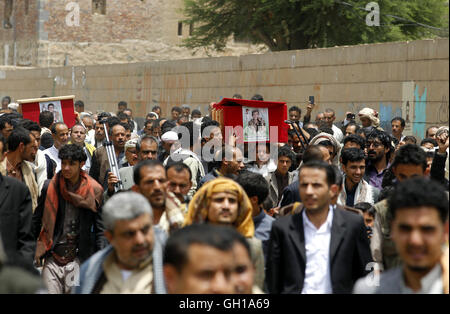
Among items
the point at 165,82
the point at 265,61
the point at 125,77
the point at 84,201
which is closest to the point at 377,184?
the point at 84,201

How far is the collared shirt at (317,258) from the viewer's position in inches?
207

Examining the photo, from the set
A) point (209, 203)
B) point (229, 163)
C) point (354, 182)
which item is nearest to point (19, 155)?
point (229, 163)

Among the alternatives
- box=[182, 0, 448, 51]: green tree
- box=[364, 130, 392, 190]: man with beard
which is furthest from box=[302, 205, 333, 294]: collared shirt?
box=[182, 0, 448, 51]: green tree

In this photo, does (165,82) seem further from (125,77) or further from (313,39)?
(313,39)

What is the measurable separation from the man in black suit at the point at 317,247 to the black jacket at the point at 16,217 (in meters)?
1.82

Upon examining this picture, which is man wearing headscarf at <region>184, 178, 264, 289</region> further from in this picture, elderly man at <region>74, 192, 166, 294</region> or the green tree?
the green tree

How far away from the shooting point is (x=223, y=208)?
533 cm

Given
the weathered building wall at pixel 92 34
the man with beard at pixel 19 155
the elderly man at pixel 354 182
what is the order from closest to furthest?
the man with beard at pixel 19 155 < the elderly man at pixel 354 182 < the weathered building wall at pixel 92 34

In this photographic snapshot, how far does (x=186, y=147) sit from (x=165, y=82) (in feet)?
43.7

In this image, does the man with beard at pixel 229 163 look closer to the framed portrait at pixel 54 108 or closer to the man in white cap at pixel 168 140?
the man in white cap at pixel 168 140

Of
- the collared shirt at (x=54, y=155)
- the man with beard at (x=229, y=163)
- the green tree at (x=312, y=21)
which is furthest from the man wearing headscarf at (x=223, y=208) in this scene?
the green tree at (x=312, y=21)

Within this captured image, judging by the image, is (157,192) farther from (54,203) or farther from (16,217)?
(54,203)

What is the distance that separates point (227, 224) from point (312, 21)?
78.0ft

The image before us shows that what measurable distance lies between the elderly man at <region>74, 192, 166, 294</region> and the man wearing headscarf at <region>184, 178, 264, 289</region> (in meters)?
0.88
